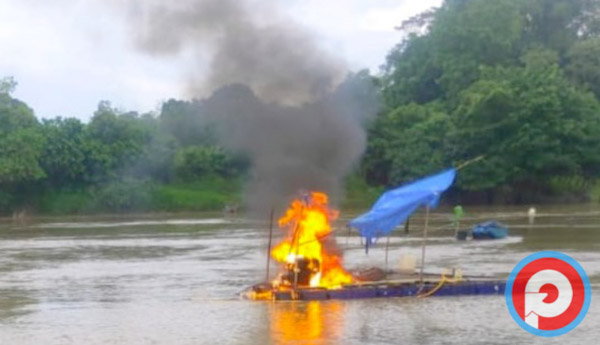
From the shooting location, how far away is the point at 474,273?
31.1 metres

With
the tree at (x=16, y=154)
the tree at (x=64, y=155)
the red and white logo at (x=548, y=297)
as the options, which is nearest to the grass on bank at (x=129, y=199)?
the tree at (x=64, y=155)

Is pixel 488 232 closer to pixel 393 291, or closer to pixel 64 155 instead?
pixel 393 291

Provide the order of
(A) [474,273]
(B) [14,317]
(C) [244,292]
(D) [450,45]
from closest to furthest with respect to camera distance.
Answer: (B) [14,317] < (C) [244,292] < (A) [474,273] < (D) [450,45]

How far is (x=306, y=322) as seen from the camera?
22625 millimetres

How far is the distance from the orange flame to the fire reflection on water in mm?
1379

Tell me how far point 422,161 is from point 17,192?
28674mm

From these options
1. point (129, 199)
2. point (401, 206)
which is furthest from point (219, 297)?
point (129, 199)

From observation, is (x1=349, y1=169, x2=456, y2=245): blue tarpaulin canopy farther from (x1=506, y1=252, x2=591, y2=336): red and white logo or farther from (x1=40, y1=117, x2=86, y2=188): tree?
(x1=40, y1=117, x2=86, y2=188): tree

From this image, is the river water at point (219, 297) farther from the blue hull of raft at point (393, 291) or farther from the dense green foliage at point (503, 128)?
the dense green foliage at point (503, 128)

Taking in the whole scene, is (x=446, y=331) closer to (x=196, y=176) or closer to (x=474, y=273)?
(x=474, y=273)

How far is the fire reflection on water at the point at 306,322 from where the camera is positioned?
21.2 metres

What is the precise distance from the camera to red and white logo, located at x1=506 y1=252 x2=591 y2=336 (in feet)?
72.8

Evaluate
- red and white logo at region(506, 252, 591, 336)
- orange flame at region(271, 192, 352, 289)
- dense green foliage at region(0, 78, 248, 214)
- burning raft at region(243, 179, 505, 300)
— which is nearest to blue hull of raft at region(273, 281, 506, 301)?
burning raft at region(243, 179, 505, 300)

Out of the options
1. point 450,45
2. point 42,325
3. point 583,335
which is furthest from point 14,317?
point 450,45
